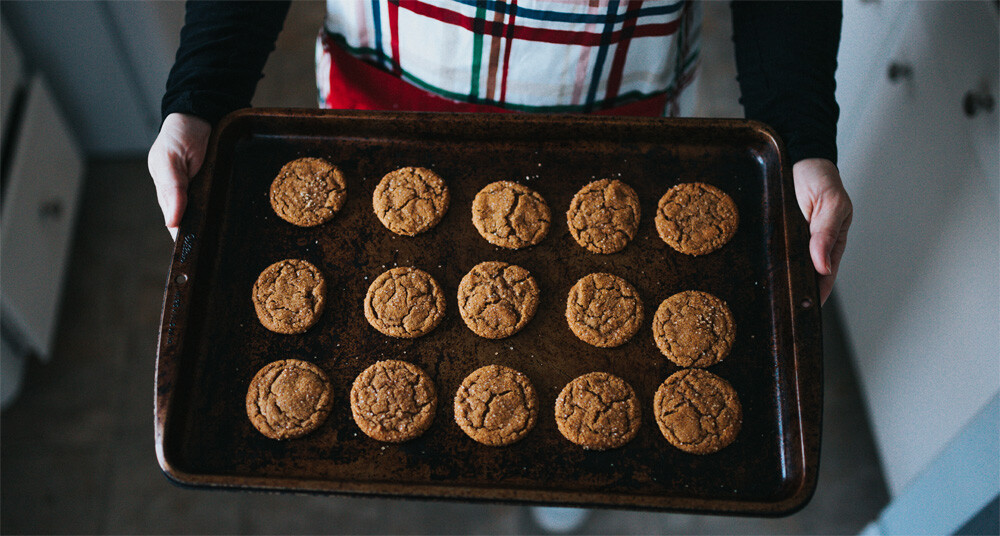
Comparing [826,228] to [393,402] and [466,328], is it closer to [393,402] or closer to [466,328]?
[466,328]

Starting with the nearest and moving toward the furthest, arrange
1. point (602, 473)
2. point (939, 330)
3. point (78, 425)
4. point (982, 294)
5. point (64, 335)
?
point (602, 473), point (982, 294), point (939, 330), point (78, 425), point (64, 335)

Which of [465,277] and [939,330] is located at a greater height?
[465,277]

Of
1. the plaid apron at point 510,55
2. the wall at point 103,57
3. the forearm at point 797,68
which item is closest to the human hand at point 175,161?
the plaid apron at point 510,55

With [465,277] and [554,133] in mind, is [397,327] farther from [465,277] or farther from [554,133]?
[554,133]

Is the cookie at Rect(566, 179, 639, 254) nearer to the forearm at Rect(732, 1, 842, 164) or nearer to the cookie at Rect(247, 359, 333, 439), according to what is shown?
the forearm at Rect(732, 1, 842, 164)

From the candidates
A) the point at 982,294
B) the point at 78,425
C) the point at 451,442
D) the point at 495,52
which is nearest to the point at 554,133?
the point at 495,52

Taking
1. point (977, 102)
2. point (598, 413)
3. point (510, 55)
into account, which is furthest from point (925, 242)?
point (510, 55)

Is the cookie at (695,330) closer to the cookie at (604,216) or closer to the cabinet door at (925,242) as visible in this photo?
the cookie at (604,216)
